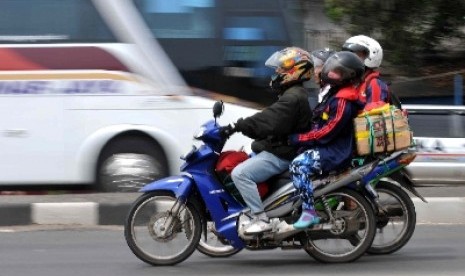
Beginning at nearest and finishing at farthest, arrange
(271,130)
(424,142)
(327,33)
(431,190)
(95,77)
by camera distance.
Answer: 1. (271,130)
2. (431,190)
3. (95,77)
4. (424,142)
5. (327,33)

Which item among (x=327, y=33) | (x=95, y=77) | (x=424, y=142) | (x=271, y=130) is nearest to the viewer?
(x=271, y=130)

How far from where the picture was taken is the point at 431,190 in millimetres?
10016

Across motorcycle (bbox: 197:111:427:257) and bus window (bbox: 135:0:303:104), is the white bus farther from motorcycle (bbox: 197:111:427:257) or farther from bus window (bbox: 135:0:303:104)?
motorcycle (bbox: 197:111:427:257)

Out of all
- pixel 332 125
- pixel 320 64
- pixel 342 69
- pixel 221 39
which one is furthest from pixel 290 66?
pixel 221 39

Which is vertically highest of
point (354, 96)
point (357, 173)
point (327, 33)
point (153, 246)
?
point (327, 33)

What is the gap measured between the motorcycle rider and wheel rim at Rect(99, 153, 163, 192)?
470cm

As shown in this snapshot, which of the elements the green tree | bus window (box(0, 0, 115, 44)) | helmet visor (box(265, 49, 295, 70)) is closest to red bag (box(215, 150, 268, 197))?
helmet visor (box(265, 49, 295, 70))

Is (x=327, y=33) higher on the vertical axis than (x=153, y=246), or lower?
higher

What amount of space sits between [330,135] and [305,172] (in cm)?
33

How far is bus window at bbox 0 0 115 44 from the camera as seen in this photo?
11.2m

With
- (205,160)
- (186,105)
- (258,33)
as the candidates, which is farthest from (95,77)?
(205,160)

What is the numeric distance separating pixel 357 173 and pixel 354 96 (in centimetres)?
53

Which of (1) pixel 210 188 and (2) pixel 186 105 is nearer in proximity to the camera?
(1) pixel 210 188

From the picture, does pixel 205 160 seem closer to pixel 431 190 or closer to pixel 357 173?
pixel 357 173
